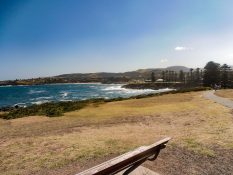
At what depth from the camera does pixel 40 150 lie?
10656 millimetres

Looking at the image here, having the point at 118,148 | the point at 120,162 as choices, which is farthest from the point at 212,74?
the point at 120,162

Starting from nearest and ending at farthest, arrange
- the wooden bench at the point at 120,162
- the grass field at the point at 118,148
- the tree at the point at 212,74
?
1. the wooden bench at the point at 120,162
2. the grass field at the point at 118,148
3. the tree at the point at 212,74

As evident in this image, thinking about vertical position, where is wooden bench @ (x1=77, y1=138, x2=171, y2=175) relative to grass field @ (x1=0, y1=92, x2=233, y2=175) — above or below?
above

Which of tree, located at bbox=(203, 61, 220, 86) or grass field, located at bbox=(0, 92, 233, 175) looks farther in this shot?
tree, located at bbox=(203, 61, 220, 86)

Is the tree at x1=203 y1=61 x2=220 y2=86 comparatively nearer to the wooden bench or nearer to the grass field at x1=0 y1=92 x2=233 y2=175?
the grass field at x1=0 y1=92 x2=233 y2=175

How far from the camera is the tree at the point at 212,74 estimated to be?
80812 mm

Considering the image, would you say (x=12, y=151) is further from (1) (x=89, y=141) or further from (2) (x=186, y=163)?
(2) (x=186, y=163)

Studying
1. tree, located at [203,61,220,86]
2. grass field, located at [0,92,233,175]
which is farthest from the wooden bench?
tree, located at [203,61,220,86]

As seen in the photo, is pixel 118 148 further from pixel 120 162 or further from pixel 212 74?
pixel 212 74

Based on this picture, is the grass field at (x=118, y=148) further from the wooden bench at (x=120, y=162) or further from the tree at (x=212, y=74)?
the tree at (x=212, y=74)

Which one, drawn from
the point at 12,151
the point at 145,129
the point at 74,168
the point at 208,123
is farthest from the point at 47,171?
the point at 208,123

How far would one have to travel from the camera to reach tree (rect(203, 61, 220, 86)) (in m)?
80.8

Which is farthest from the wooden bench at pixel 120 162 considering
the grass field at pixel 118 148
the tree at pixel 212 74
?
the tree at pixel 212 74

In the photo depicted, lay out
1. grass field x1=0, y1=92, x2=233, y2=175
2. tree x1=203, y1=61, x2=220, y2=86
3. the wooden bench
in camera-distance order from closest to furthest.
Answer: the wooden bench, grass field x1=0, y1=92, x2=233, y2=175, tree x1=203, y1=61, x2=220, y2=86
